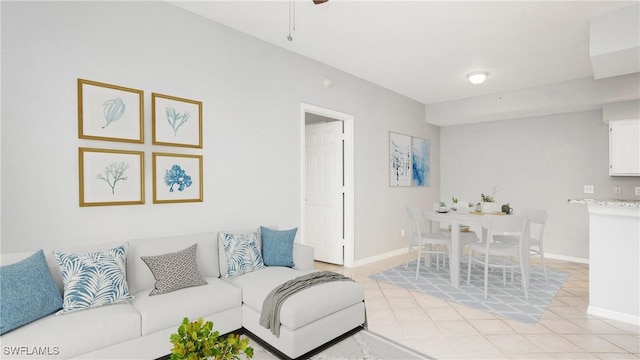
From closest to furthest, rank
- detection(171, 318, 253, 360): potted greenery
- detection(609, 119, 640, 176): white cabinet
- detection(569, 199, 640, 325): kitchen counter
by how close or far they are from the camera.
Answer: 1. detection(171, 318, 253, 360): potted greenery
2. detection(569, 199, 640, 325): kitchen counter
3. detection(609, 119, 640, 176): white cabinet

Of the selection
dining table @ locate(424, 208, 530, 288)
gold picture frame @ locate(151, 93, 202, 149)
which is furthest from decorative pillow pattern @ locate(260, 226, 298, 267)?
dining table @ locate(424, 208, 530, 288)

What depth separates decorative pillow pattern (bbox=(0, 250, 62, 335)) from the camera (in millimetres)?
1736

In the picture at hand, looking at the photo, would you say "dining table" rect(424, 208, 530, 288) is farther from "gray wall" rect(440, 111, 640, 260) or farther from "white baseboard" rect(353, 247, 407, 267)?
"gray wall" rect(440, 111, 640, 260)

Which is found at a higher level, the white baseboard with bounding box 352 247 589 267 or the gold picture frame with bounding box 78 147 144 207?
the gold picture frame with bounding box 78 147 144 207

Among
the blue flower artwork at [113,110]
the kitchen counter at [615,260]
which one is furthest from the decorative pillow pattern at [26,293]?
the kitchen counter at [615,260]

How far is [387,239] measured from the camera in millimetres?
5438

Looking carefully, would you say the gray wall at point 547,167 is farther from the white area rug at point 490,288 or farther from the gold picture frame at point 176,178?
the gold picture frame at point 176,178

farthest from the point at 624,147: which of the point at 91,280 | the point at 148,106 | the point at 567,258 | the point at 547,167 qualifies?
the point at 91,280

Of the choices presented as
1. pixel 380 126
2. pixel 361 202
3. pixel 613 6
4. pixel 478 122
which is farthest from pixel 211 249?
pixel 478 122

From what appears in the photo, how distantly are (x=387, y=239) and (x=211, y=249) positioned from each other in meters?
3.33

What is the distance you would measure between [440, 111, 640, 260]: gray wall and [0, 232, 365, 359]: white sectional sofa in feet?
15.4

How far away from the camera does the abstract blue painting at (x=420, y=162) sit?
6039 millimetres

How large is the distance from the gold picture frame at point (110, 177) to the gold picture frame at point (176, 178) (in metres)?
0.13

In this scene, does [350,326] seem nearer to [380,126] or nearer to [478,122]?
[380,126]
